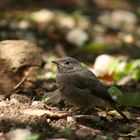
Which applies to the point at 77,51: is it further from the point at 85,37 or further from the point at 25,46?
the point at 25,46

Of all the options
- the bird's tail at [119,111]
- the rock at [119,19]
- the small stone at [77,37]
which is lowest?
the rock at [119,19]

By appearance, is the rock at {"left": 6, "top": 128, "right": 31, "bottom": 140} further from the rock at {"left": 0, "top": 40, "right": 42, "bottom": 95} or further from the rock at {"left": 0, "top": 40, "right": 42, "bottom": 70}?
the rock at {"left": 0, "top": 40, "right": 42, "bottom": 70}

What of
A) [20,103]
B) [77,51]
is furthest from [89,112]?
[77,51]

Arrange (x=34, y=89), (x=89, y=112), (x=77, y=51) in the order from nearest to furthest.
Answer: (x=89, y=112)
(x=34, y=89)
(x=77, y=51)

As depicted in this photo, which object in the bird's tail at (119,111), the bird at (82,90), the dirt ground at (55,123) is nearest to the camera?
the dirt ground at (55,123)

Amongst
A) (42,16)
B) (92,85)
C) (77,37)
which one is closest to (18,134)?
(92,85)

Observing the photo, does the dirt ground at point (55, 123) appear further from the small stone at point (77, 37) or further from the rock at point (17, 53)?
the small stone at point (77, 37)

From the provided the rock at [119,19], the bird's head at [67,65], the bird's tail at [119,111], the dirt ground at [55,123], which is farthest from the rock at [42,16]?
the bird's tail at [119,111]

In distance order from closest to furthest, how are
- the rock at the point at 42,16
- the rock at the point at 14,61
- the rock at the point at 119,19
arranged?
the rock at the point at 14,61
the rock at the point at 42,16
the rock at the point at 119,19

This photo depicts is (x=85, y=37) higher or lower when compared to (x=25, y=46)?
lower
